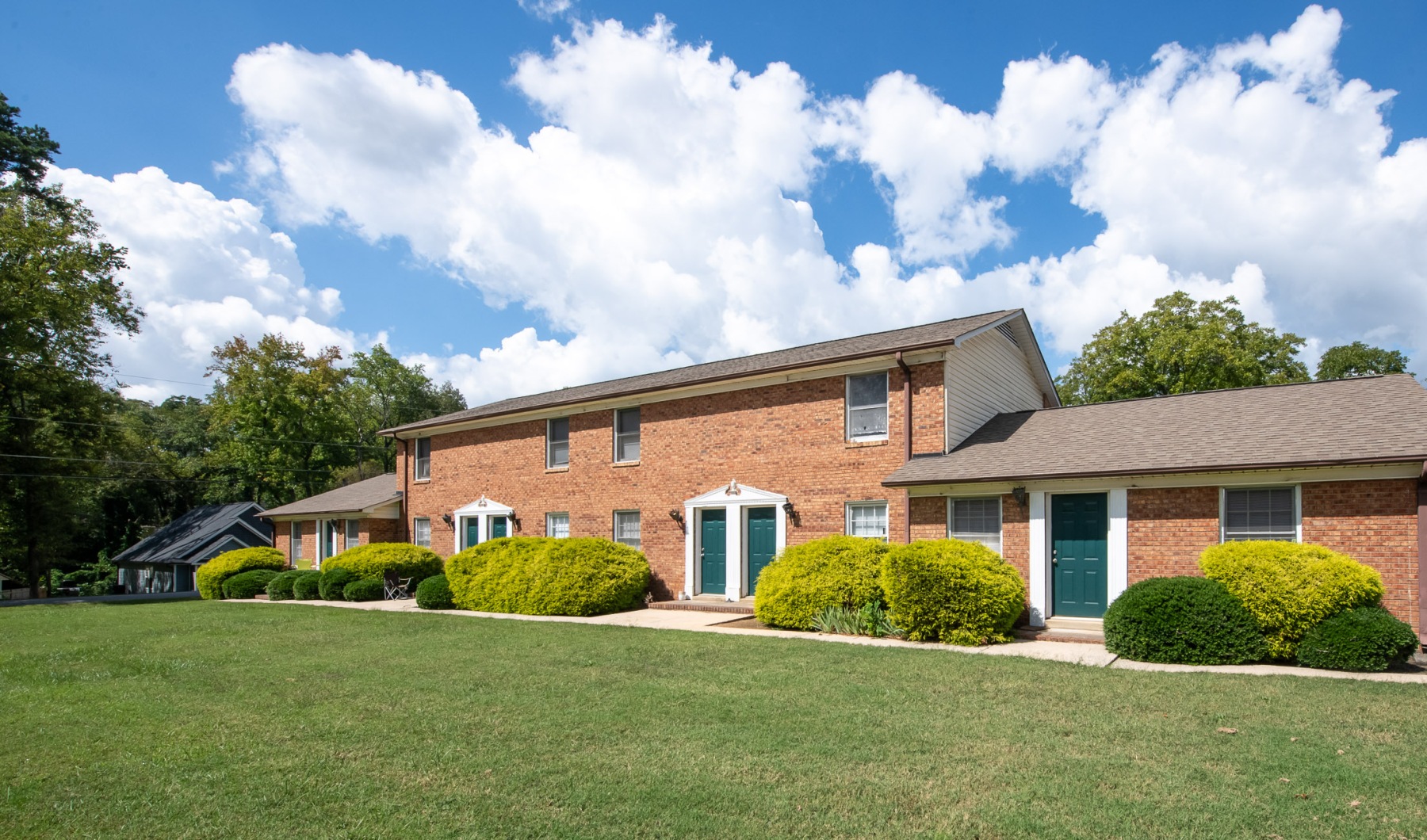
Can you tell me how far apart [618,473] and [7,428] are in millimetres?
25769

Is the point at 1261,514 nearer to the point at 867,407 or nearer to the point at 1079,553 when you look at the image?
the point at 1079,553

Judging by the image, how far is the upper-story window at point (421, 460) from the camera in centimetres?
2612

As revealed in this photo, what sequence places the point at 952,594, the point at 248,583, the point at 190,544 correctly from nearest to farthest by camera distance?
the point at 952,594 < the point at 248,583 < the point at 190,544

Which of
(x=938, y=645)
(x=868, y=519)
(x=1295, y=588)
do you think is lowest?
(x=938, y=645)

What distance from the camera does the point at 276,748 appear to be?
6.20 meters

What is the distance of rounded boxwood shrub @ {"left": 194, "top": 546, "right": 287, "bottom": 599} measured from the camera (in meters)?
26.7

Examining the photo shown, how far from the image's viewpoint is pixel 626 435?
66.7 feet

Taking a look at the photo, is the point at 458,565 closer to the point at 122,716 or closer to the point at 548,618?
the point at 548,618

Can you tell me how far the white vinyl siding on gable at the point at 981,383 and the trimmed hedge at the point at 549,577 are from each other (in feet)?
24.6

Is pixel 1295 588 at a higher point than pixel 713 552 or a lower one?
higher

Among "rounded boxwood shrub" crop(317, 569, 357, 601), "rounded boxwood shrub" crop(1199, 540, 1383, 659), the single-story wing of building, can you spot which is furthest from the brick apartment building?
the single-story wing of building

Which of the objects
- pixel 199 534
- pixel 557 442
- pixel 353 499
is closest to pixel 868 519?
pixel 557 442

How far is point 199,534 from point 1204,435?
150ft

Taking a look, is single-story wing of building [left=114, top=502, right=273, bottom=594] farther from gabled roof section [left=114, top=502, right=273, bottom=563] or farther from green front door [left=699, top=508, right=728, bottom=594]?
green front door [left=699, top=508, right=728, bottom=594]
